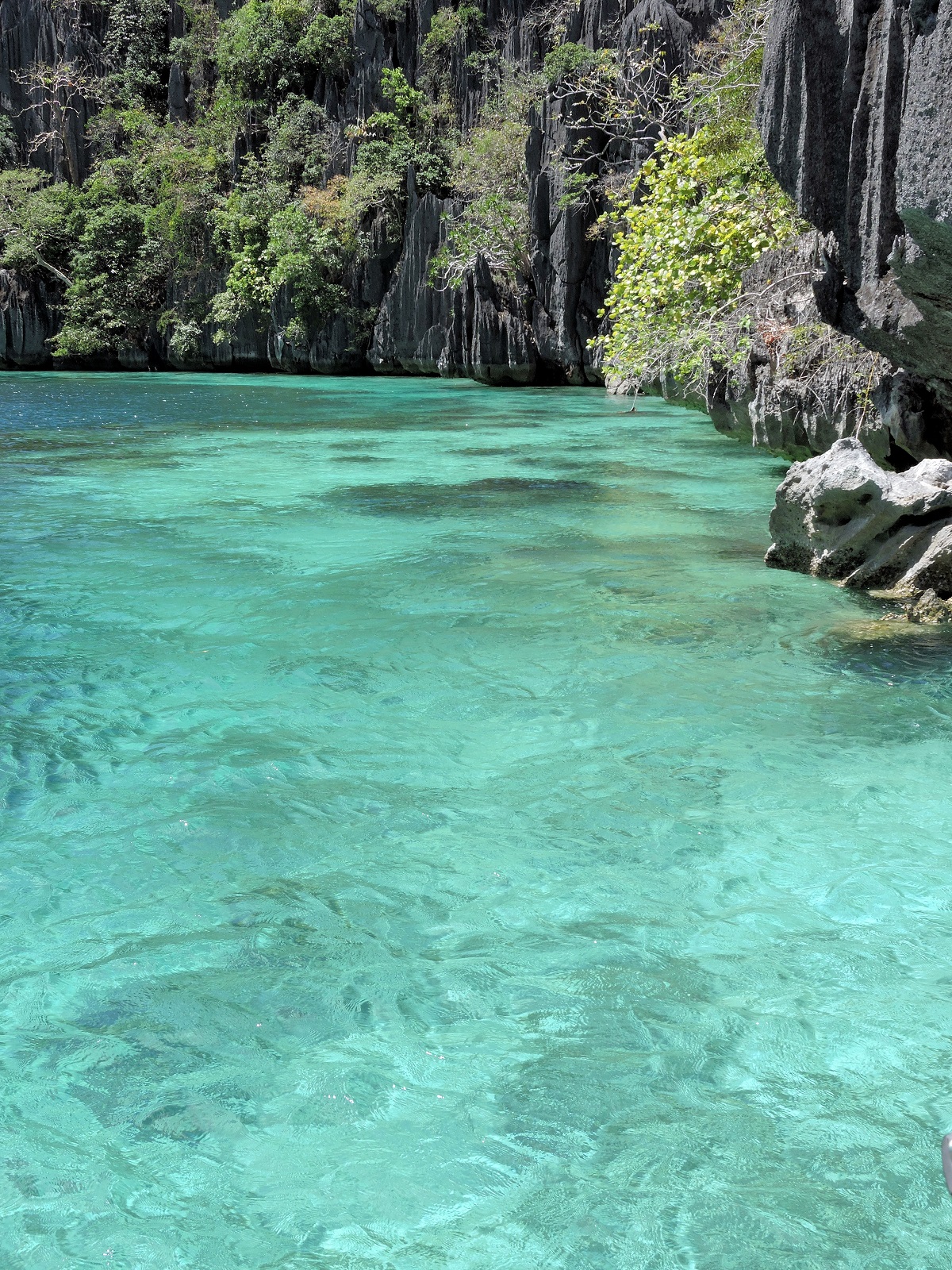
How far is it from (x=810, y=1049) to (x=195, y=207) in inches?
1553

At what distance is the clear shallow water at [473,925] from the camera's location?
2.53 metres

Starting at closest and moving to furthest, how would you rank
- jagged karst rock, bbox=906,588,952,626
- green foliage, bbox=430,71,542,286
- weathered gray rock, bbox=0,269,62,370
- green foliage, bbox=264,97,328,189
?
jagged karst rock, bbox=906,588,952,626, green foliage, bbox=430,71,542,286, green foliage, bbox=264,97,328,189, weathered gray rock, bbox=0,269,62,370

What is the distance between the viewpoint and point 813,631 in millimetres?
6746

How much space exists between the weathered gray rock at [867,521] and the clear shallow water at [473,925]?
0.59 metres

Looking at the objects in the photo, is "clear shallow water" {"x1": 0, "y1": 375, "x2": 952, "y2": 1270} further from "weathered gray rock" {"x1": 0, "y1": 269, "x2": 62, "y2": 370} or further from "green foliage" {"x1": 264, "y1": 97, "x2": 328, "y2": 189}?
"weathered gray rock" {"x1": 0, "y1": 269, "x2": 62, "y2": 370}

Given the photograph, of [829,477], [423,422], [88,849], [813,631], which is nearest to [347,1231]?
[88,849]

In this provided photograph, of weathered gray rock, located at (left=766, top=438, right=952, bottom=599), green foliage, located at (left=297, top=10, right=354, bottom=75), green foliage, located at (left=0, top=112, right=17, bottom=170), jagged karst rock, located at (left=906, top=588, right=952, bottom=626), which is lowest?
jagged karst rock, located at (left=906, top=588, right=952, bottom=626)

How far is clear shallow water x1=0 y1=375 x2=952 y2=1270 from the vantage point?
2.53 m

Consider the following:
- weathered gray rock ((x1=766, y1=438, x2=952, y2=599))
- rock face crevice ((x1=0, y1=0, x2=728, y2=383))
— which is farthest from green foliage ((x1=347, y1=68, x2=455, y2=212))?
weathered gray rock ((x1=766, y1=438, x2=952, y2=599))

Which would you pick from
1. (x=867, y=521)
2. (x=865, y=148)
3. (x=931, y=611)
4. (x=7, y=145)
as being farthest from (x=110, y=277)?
(x=931, y=611)

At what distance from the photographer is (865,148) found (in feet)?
20.9

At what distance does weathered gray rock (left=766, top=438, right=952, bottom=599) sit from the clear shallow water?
1.95 ft

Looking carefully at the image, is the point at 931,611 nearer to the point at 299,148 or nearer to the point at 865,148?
the point at 865,148

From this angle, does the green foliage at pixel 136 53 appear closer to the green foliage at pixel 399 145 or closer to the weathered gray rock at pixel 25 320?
the weathered gray rock at pixel 25 320
